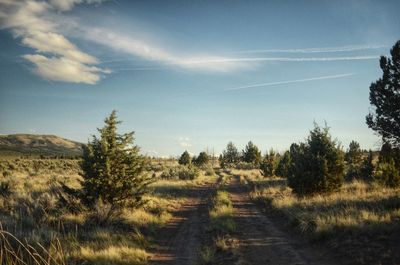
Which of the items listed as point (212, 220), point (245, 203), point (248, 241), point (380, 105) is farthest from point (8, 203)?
point (380, 105)

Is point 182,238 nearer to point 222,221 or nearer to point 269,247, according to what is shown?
point 222,221

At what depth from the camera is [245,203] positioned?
→ 79.5 feet

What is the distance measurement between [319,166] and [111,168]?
41.1 feet

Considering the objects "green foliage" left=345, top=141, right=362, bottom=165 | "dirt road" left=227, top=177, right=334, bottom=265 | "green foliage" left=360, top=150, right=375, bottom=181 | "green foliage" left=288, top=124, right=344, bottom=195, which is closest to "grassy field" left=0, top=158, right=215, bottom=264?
"dirt road" left=227, top=177, right=334, bottom=265

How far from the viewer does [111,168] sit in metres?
15.9

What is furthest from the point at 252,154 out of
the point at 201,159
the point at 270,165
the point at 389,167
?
the point at 389,167

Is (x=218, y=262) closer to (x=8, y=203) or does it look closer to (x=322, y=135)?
(x=8, y=203)

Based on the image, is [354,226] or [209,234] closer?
[354,226]

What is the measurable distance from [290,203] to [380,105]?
973cm

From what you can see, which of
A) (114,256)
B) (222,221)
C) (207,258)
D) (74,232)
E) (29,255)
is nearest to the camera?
(29,255)

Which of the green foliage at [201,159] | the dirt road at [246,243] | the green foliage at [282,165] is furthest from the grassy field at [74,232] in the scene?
the green foliage at [201,159]

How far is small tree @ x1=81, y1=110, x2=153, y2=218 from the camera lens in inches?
617

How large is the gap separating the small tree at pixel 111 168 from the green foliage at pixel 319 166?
10.6m

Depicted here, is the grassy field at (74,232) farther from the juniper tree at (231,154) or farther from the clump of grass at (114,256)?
the juniper tree at (231,154)
